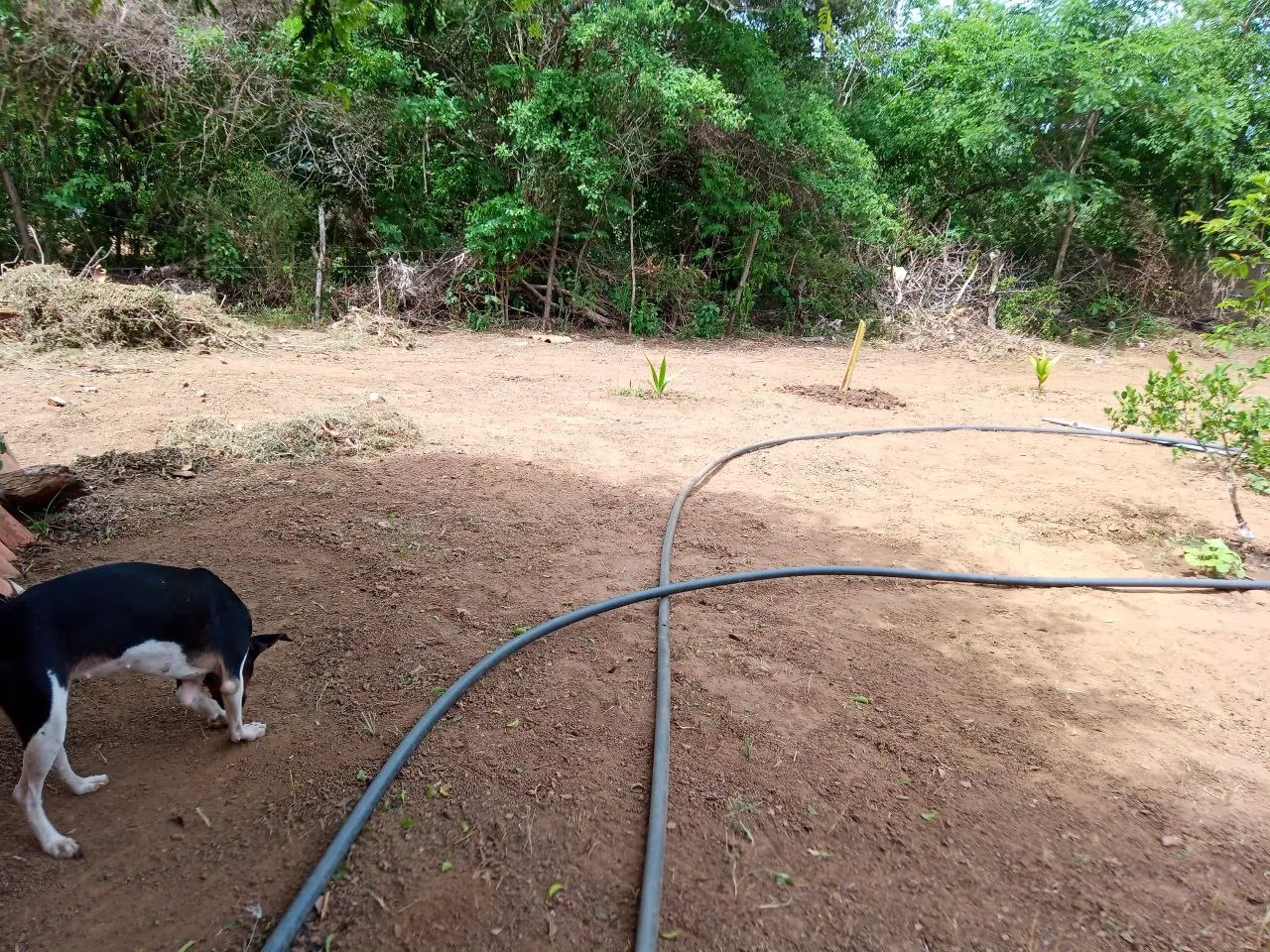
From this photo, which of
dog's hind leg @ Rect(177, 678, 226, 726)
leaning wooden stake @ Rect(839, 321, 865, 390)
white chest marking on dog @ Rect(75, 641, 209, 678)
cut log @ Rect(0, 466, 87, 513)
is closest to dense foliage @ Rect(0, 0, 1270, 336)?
leaning wooden stake @ Rect(839, 321, 865, 390)

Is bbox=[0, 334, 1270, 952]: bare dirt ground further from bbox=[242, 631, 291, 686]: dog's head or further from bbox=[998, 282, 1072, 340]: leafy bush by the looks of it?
bbox=[998, 282, 1072, 340]: leafy bush

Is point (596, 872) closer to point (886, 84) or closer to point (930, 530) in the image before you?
point (930, 530)

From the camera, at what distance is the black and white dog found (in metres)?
1.56

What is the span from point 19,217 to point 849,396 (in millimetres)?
11838

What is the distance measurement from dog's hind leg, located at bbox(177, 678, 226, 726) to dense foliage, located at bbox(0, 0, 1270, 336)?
9028mm

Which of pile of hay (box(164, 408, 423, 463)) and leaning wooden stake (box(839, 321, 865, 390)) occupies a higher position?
leaning wooden stake (box(839, 321, 865, 390))

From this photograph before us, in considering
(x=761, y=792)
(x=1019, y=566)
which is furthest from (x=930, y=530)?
(x=761, y=792)

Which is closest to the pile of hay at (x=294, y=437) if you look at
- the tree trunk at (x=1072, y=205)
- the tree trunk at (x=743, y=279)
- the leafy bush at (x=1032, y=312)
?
the tree trunk at (x=743, y=279)

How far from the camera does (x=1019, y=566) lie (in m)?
3.58

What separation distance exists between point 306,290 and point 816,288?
860 centimetres

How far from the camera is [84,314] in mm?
7125

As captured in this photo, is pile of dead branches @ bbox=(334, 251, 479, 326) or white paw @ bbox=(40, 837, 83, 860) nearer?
white paw @ bbox=(40, 837, 83, 860)

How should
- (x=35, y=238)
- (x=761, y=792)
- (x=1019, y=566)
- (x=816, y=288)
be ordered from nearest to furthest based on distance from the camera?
(x=761, y=792) → (x=1019, y=566) → (x=35, y=238) → (x=816, y=288)

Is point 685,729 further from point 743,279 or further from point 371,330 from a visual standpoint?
point 743,279
